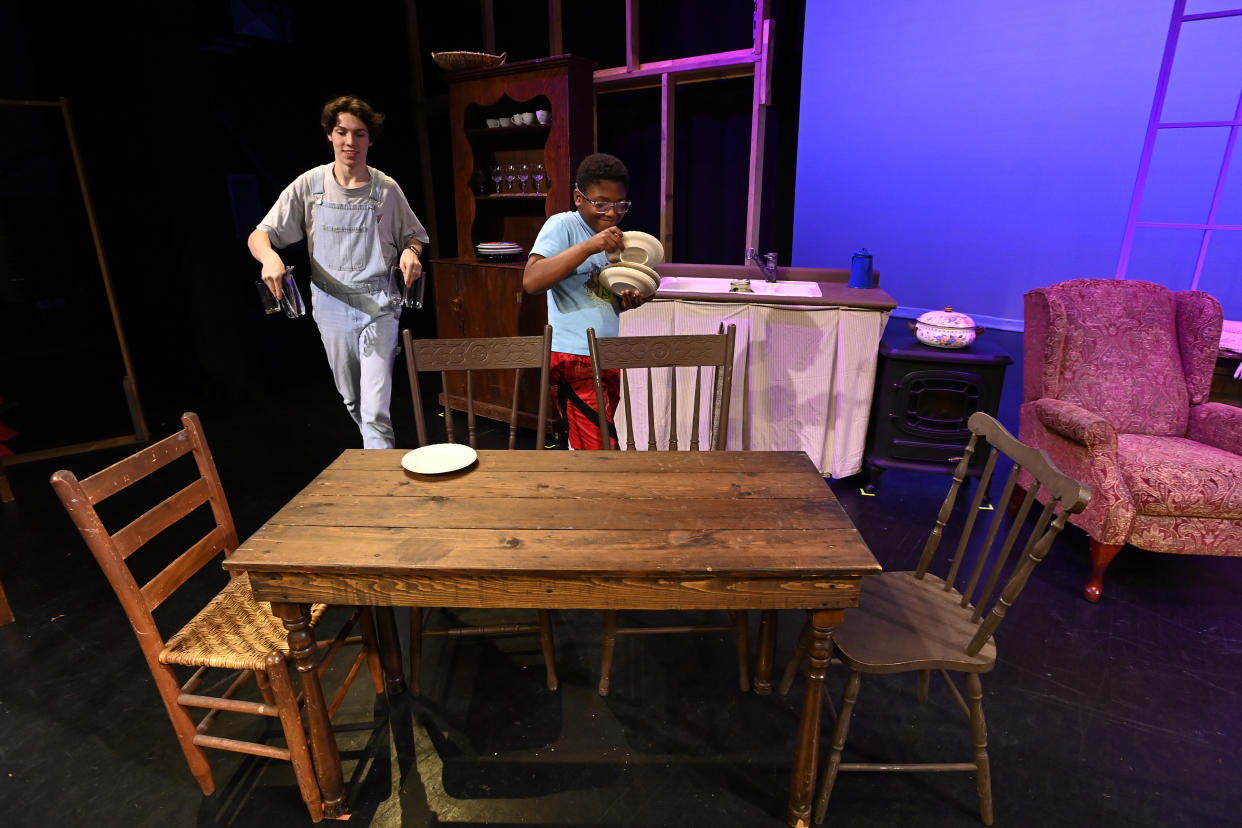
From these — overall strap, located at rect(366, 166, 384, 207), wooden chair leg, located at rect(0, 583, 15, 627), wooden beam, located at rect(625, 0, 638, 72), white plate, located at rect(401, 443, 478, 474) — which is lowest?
wooden chair leg, located at rect(0, 583, 15, 627)

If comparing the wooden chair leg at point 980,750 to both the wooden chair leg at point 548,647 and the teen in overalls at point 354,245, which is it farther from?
the teen in overalls at point 354,245

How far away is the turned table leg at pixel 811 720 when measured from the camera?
1.35 metres

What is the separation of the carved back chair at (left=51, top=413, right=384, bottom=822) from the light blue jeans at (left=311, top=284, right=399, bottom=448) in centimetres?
89

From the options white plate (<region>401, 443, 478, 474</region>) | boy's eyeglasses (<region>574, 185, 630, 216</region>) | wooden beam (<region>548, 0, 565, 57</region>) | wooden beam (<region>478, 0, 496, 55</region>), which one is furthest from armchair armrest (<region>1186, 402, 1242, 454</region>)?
wooden beam (<region>478, 0, 496, 55</region>)

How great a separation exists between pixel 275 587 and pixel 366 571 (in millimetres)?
202

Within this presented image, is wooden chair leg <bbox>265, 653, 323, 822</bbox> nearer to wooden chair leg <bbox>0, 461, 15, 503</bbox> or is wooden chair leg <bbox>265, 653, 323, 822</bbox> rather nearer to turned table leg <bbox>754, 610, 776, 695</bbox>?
turned table leg <bbox>754, 610, 776, 695</bbox>

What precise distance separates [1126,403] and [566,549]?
257 centimetres

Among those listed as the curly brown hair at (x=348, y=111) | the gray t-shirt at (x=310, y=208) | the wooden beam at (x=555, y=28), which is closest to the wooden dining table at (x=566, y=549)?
the gray t-shirt at (x=310, y=208)

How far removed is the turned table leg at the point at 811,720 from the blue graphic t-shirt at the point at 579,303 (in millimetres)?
1245

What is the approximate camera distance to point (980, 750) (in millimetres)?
1557

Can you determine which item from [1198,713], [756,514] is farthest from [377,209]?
[1198,713]

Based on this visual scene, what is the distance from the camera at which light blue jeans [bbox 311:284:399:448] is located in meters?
2.52

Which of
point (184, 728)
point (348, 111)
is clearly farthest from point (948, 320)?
point (184, 728)

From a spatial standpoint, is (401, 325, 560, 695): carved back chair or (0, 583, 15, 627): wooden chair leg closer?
(401, 325, 560, 695): carved back chair
